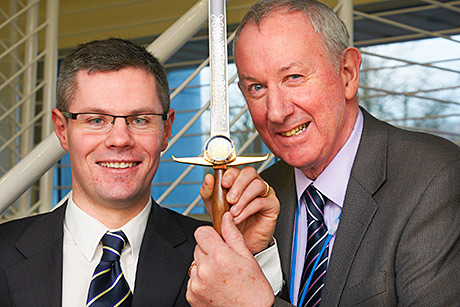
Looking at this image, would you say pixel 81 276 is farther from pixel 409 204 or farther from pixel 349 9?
pixel 349 9

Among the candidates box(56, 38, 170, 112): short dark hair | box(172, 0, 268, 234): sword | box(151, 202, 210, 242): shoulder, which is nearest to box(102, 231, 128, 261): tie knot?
box(151, 202, 210, 242): shoulder

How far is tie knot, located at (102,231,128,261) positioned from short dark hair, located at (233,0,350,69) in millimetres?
570

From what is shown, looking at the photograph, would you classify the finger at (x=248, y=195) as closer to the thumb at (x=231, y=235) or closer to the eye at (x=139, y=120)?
the thumb at (x=231, y=235)

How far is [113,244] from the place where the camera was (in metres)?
1.25

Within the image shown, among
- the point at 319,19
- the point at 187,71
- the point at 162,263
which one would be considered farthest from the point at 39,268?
the point at 187,71

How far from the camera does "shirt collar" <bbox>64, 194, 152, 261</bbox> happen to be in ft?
4.16

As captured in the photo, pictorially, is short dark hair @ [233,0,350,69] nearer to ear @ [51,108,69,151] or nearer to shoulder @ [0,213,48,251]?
ear @ [51,108,69,151]

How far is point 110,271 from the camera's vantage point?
3.96 feet

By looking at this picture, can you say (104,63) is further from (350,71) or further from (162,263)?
(350,71)

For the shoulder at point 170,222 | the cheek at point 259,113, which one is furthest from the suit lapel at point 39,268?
the cheek at point 259,113

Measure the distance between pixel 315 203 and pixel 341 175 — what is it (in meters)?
0.10

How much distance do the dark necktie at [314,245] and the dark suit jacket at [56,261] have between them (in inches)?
11.2

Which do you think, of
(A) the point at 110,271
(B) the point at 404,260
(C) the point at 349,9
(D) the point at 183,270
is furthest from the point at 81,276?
(C) the point at 349,9

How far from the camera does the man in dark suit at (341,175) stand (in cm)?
116
